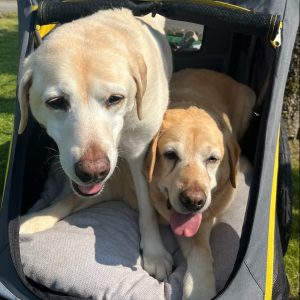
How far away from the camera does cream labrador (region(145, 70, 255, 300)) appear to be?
7.23ft

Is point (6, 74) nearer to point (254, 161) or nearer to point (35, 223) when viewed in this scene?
point (35, 223)

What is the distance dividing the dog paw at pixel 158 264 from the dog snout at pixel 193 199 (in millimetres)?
309

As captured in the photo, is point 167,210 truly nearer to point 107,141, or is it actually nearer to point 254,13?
point 107,141

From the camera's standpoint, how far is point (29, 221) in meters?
2.43

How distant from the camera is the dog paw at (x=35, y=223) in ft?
7.80

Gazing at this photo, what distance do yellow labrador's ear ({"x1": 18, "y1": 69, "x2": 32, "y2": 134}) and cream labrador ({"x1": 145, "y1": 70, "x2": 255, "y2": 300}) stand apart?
642 mm

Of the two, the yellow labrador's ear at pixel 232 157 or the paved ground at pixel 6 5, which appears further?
the paved ground at pixel 6 5

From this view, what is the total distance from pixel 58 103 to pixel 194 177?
75 cm

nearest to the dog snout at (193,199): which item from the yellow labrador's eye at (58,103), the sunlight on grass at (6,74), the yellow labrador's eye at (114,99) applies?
the yellow labrador's eye at (114,99)

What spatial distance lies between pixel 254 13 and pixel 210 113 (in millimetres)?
640

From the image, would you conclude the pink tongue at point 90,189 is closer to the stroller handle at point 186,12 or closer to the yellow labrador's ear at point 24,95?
the yellow labrador's ear at point 24,95

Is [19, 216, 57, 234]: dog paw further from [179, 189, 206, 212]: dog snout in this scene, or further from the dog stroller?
[179, 189, 206, 212]: dog snout

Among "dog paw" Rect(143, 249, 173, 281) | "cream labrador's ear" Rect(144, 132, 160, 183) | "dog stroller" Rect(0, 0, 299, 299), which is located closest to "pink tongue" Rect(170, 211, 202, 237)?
"dog paw" Rect(143, 249, 173, 281)

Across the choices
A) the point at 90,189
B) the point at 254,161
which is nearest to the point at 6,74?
the point at 90,189
